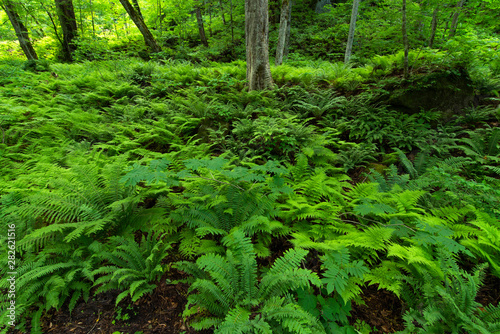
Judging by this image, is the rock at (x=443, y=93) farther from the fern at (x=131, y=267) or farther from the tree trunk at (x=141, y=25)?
the tree trunk at (x=141, y=25)

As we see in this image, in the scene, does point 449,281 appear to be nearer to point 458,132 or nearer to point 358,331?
point 358,331

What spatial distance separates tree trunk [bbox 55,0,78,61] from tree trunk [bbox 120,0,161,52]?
2.81 metres

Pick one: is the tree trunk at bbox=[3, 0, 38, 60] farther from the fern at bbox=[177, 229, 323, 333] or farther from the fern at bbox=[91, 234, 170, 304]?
the fern at bbox=[177, 229, 323, 333]

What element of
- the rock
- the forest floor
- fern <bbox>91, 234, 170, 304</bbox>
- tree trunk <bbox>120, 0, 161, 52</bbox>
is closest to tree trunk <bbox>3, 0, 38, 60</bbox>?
tree trunk <bbox>120, 0, 161, 52</bbox>

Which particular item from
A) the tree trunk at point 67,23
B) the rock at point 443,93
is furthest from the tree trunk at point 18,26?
the rock at point 443,93

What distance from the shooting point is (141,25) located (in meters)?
9.67

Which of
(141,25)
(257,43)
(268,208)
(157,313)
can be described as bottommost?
(157,313)

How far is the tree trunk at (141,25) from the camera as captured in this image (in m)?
8.98

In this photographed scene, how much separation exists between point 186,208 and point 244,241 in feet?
3.21

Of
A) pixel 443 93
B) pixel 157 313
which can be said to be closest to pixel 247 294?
pixel 157 313

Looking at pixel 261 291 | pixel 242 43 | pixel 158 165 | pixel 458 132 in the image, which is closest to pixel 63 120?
pixel 158 165

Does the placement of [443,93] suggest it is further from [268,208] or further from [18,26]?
[18,26]

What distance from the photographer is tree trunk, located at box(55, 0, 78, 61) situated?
9.28 metres

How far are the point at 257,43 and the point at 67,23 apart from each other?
10.3 metres
